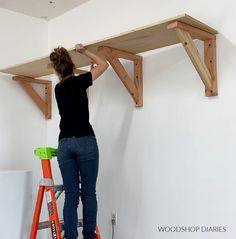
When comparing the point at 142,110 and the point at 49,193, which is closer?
the point at 49,193

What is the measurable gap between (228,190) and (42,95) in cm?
205

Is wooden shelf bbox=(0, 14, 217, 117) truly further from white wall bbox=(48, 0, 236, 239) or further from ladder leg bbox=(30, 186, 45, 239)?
ladder leg bbox=(30, 186, 45, 239)

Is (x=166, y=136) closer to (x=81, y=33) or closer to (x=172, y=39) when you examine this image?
(x=172, y=39)

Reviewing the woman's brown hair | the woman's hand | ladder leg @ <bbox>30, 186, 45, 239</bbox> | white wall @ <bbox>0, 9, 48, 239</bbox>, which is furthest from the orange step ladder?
white wall @ <bbox>0, 9, 48, 239</bbox>

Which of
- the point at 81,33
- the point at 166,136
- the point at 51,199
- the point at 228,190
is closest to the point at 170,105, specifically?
the point at 166,136

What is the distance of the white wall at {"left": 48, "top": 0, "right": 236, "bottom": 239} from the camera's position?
83.7 inches

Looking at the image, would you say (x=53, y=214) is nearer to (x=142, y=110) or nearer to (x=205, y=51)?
(x=142, y=110)

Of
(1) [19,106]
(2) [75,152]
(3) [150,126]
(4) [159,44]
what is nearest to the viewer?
(2) [75,152]

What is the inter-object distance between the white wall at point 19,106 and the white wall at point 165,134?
0.54 m

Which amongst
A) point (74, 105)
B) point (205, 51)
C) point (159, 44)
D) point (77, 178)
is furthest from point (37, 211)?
point (205, 51)

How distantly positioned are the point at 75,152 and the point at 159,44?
91cm

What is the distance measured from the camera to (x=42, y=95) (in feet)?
11.4

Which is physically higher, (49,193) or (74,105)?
(74,105)

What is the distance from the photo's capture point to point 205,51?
86.5 inches
